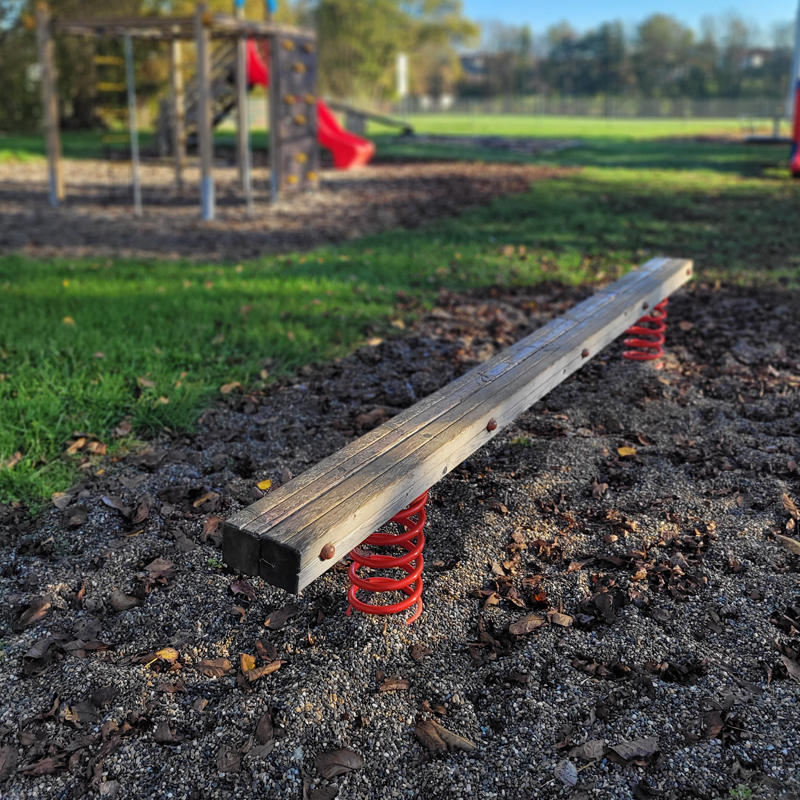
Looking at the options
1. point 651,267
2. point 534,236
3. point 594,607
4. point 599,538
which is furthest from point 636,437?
point 534,236

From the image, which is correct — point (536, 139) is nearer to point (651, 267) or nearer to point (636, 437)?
point (651, 267)

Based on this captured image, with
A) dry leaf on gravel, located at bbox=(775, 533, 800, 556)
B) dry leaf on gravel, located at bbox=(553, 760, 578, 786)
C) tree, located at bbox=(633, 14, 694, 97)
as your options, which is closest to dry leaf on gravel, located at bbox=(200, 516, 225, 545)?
dry leaf on gravel, located at bbox=(553, 760, 578, 786)

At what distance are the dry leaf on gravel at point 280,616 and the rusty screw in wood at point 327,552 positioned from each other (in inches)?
29.0

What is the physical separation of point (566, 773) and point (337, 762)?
65 cm

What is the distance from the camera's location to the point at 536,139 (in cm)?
3008

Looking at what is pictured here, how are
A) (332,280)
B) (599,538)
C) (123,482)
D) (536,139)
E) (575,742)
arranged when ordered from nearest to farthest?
(575,742) → (599,538) → (123,482) → (332,280) → (536,139)

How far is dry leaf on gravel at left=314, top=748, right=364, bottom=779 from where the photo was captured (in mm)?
2238

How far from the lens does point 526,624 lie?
283 centimetres

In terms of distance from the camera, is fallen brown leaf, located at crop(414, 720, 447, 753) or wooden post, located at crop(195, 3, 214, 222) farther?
wooden post, located at crop(195, 3, 214, 222)

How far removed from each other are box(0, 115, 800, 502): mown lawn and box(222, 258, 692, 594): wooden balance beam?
1779mm

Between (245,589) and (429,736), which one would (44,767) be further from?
(429,736)

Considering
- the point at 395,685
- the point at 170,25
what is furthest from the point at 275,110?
the point at 395,685

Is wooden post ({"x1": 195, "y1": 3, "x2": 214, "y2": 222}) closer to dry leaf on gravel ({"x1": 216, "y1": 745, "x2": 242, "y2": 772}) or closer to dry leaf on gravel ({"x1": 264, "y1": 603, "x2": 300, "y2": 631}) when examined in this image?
dry leaf on gravel ({"x1": 264, "y1": 603, "x2": 300, "y2": 631})

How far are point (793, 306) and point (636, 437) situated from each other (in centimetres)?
344
